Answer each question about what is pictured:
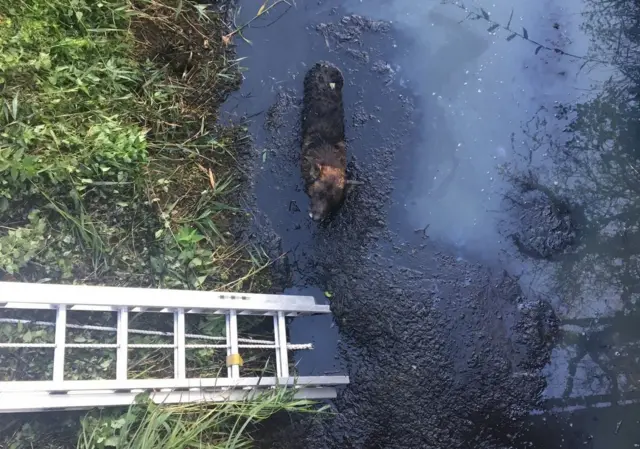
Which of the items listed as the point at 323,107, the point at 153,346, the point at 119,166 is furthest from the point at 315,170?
the point at 153,346

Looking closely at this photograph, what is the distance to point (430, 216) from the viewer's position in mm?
2990

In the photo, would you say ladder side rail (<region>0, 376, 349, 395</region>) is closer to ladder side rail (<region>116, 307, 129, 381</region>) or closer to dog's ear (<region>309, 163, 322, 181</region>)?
ladder side rail (<region>116, 307, 129, 381</region>)

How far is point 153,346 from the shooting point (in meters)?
2.44

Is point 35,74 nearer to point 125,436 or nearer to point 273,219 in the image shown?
point 273,219

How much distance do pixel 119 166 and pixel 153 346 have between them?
2.70 feet

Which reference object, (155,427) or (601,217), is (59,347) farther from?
(601,217)

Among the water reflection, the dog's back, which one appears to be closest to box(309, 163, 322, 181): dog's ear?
the dog's back

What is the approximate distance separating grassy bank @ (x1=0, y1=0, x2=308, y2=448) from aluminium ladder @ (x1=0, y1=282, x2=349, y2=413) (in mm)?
96

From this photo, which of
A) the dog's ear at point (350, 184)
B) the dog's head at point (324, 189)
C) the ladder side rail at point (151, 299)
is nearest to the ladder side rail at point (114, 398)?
the ladder side rail at point (151, 299)

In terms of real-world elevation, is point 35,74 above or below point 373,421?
above

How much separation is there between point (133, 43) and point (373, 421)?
7.30 ft

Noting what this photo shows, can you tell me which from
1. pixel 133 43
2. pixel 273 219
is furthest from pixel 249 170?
pixel 133 43

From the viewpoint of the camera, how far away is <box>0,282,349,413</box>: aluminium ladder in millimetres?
2111

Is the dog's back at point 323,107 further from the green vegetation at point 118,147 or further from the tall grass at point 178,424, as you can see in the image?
the tall grass at point 178,424
